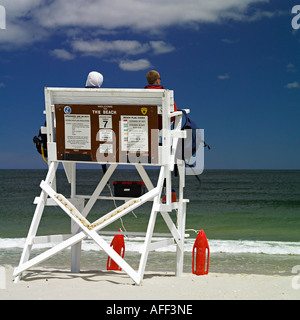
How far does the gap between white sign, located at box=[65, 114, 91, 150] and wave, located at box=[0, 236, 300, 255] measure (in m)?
7.35

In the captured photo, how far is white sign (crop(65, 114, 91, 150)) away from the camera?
607cm

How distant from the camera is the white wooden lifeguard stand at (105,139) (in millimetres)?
5832

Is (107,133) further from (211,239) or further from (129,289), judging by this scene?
(211,239)

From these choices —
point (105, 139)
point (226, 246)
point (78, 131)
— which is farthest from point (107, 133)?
point (226, 246)

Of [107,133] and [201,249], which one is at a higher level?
[107,133]

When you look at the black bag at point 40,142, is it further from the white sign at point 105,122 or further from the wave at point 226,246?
the wave at point 226,246

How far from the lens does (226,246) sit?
1472 centimetres

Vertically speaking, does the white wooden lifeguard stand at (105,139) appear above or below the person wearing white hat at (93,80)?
below

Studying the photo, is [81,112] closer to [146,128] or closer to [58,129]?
[58,129]

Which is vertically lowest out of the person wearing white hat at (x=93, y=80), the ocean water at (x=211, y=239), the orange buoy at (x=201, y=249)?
the ocean water at (x=211, y=239)

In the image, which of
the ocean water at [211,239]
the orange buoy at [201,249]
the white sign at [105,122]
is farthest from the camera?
the ocean water at [211,239]

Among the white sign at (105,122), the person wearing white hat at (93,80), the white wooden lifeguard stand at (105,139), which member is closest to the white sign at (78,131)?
the white wooden lifeguard stand at (105,139)

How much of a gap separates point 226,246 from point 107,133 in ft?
31.6

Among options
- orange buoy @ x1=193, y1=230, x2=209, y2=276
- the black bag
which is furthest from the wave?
the black bag
